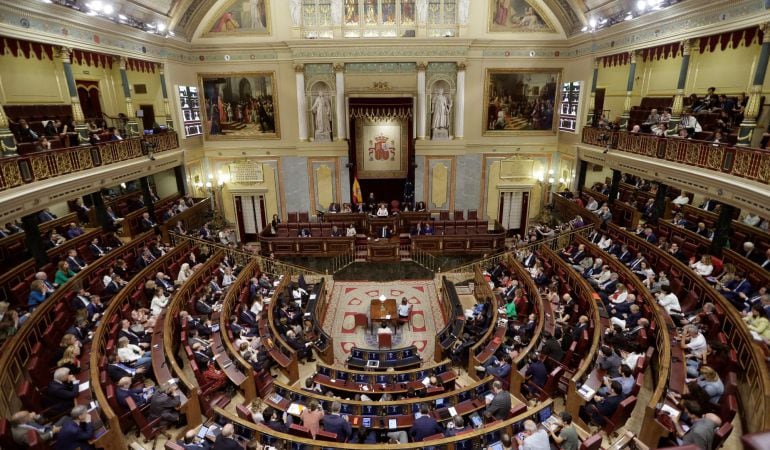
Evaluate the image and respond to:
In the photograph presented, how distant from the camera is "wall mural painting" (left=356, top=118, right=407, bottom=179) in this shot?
57.5 feet

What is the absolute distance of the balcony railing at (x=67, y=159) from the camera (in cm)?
882

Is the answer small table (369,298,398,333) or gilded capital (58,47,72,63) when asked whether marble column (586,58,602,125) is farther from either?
gilded capital (58,47,72,63)

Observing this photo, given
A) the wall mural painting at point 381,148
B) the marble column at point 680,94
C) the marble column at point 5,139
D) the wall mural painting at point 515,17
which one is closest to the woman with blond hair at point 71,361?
the marble column at point 5,139

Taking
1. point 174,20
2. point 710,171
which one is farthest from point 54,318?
point 710,171

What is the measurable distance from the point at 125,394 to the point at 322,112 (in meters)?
13.0

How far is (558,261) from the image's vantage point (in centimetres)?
1214

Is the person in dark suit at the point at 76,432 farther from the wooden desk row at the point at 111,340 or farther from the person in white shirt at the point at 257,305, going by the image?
the person in white shirt at the point at 257,305

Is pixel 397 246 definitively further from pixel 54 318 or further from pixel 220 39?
pixel 220 39

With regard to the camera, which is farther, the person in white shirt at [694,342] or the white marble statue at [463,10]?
the white marble statue at [463,10]

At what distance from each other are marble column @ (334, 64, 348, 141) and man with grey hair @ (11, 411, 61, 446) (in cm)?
1361

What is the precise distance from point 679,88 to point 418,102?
351 inches

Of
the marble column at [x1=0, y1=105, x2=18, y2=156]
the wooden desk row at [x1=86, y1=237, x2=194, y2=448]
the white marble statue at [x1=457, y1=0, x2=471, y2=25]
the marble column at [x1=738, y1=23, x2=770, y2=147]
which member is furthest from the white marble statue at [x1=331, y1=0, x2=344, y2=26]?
the marble column at [x1=738, y1=23, x2=770, y2=147]

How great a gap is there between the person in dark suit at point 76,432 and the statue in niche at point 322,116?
43.8 feet

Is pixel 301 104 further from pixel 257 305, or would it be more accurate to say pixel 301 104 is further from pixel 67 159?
pixel 257 305
